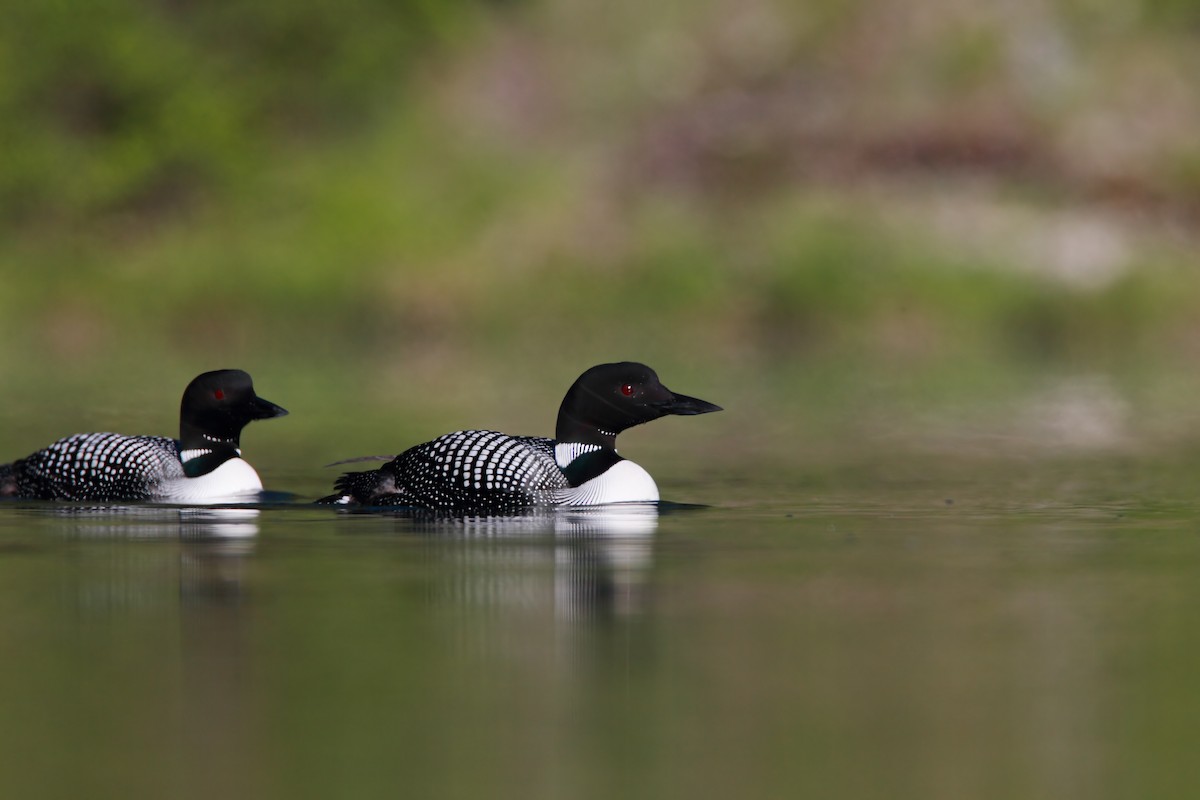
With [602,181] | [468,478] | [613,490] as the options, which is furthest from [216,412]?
[602,181]

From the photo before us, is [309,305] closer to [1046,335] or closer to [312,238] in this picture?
[312,238]

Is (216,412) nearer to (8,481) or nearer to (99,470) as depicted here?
(99,470)

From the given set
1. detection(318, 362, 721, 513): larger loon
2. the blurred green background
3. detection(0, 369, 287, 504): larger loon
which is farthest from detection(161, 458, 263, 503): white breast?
the blurred green background

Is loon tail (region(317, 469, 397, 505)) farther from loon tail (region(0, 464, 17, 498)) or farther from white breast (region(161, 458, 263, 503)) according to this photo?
loon tail (region(0, 464, 17, 498))

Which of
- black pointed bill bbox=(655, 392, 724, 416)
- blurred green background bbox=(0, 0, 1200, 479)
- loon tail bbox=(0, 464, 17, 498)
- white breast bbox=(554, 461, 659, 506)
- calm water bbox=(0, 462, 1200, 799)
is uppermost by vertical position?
blurred green background bbox=(0, 0, 1200, 479)

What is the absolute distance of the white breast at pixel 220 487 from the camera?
9391 millimetres

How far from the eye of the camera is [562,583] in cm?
677

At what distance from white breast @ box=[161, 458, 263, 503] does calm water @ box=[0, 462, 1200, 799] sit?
0.66 meters

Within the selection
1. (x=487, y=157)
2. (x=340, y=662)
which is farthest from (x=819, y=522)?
(x=487, y=157)

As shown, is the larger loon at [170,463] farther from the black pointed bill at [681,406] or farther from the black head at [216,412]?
the black pointed bill at [681,406]

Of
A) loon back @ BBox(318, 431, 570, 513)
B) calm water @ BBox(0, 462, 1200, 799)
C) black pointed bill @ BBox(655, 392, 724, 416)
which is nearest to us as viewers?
calm water @ BBox(0, 462, 1200, 799)

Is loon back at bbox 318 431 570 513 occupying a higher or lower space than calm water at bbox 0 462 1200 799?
higher

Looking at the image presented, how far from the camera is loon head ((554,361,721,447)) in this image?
938cm

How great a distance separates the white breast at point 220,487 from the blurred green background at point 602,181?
1123 centimetres
